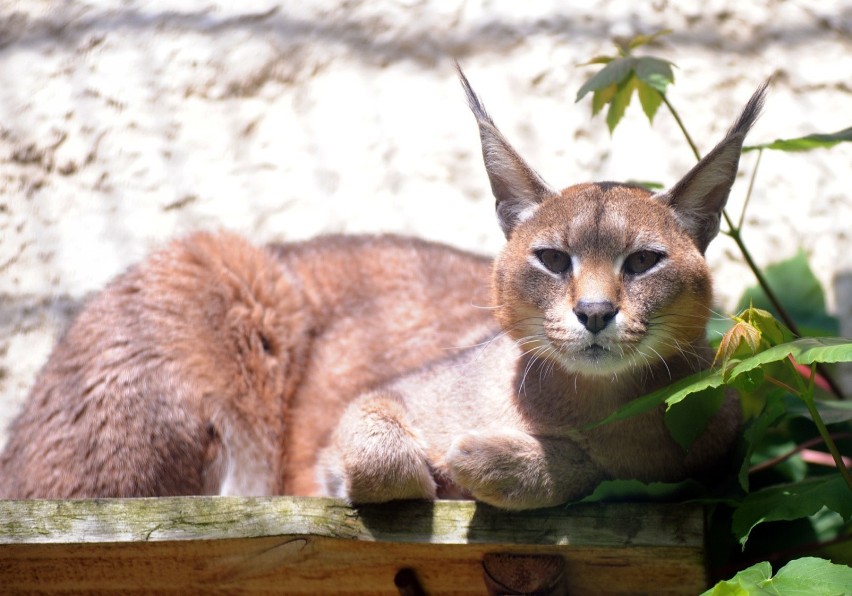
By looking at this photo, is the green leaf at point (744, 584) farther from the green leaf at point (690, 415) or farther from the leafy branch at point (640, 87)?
the leafy branch at point (640, 87)

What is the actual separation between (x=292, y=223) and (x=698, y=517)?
9.20 ft

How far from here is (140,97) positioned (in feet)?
16.9

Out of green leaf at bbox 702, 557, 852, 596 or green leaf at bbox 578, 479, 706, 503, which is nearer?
green leaf at bbox 702, 557, 852, 596

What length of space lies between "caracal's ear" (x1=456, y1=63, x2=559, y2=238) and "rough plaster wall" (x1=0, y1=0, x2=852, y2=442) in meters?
1.77

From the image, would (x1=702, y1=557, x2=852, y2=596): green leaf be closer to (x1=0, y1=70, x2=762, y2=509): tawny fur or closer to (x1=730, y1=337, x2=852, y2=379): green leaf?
(x1=730, y1=337, x2=852, y2=379): green leaf

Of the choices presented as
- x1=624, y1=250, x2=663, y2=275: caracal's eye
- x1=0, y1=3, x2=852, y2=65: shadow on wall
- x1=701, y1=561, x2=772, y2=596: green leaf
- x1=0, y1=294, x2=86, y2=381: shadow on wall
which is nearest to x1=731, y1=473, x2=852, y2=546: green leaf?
x1=701, y1=561, x2=772, y2=596: green leaf

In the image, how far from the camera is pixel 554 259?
3.03m

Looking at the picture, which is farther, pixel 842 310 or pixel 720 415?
pixel 842 310

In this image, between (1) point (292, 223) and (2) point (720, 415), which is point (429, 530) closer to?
(2) point (720, 415)

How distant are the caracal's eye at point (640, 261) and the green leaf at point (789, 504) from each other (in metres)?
0.71

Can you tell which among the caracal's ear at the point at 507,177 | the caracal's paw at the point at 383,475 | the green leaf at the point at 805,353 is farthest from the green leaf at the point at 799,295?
the caracal's paw at the point at 383,475

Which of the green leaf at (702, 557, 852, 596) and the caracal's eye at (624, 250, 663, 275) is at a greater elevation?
the caracal's eye at (624, 250, 663, 275)

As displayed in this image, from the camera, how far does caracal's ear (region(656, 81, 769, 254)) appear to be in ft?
9.72

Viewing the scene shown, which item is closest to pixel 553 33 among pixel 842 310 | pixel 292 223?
pixel 292 223
